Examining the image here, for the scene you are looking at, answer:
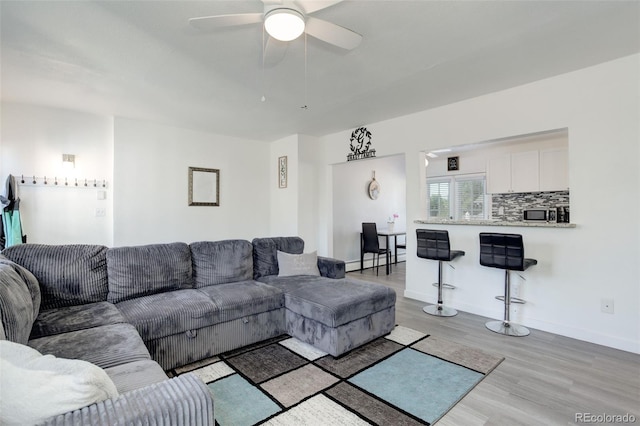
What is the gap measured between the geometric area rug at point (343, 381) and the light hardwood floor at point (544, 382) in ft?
0.40

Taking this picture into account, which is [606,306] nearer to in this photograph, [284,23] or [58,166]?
[284,23]

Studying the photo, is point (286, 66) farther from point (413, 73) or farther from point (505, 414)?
point (505, 414)

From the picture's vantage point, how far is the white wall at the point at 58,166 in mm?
3844

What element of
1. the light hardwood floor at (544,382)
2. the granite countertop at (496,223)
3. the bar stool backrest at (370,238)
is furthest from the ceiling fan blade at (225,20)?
the bar stool backrest at (370,238)

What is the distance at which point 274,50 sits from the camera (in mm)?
2256

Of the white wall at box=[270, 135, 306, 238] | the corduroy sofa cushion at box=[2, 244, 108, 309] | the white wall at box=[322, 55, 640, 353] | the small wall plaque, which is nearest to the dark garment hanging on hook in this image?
the corduroy sofa cushion at box=[2, 244, 108, 309]

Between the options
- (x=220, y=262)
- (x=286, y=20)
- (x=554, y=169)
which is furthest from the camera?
(x=554, y=169)

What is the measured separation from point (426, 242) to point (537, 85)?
6.52ft

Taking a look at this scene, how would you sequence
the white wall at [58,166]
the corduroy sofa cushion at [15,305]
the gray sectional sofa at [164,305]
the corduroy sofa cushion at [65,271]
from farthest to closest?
the white wall at [58,166] < the corduroy sofa cushion at [65,271] < the gray sectional sofa at [164,305] < the corduroy sofa cushion at [15,305]

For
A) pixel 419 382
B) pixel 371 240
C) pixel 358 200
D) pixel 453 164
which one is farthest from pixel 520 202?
pixel 419 382

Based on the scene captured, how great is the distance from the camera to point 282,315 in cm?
298

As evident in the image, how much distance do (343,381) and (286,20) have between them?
2368 millimetres

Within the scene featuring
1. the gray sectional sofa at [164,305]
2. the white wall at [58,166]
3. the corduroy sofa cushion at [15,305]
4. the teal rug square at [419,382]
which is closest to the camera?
the corduroy sofa cushion at [15,305]

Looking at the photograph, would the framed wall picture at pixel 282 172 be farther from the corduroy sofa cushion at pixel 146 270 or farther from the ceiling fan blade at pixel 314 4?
the ceiling fan blade at pixel 314 4
